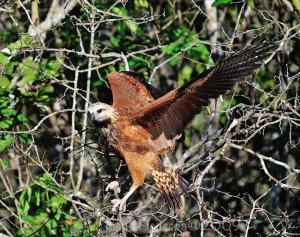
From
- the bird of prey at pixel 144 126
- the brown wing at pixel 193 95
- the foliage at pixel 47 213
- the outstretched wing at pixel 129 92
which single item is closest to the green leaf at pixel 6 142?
the foliage at pixel 47 213

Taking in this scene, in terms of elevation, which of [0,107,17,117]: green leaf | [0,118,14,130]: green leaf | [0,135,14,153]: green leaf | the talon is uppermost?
[0,107,17,117]: green leaf

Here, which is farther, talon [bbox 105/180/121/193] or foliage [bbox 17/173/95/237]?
foliage [bbox 17/173/95/237]

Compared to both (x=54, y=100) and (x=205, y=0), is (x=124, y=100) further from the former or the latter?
(x=205, y=0)

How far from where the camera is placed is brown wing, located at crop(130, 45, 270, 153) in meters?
5.10

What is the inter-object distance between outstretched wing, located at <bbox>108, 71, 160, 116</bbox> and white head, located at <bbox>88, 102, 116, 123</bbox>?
13 cm

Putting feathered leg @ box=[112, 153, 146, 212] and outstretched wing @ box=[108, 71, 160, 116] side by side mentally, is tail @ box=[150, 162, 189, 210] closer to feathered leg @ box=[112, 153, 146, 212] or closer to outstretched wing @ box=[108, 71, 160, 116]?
feathered leg @ box=[112, 153, 146, 212]

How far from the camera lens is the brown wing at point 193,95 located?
201 inches

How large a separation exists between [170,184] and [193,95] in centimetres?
91

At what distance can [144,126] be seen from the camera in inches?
237

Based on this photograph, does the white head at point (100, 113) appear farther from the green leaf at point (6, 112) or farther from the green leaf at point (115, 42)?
the green leaf at point (115, 42)

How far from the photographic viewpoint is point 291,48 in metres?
7.67

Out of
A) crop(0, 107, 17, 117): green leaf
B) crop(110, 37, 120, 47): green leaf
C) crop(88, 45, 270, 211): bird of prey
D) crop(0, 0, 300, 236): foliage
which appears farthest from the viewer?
crop(110, 37, 120, 47): green leaf

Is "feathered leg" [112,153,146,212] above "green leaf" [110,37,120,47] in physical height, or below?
below

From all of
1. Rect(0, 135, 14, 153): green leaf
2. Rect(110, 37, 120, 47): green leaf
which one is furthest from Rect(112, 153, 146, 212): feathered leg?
Rect(110, 37, 120, 47): green leaf
